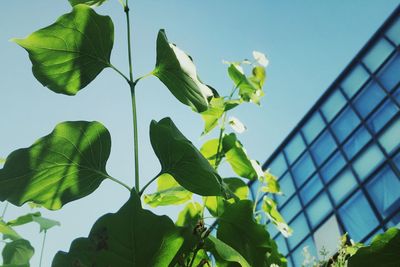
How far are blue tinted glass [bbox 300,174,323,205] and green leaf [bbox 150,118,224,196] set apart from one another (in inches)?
594

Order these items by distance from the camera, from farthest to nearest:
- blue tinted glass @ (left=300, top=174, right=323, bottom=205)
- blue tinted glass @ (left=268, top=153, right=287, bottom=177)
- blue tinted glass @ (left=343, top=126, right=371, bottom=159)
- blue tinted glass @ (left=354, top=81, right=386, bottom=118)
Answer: blue tinted glass @ (left=268, top=153, right=287, bottom=177), blue tinted glass @ (left=300, top=174, right=323, bottom=205), blue tinted glass @ (left=354, top=81, right=386, bottom=118), blue tinted glass @ (left=343, top=126, right=371, bottom=159)

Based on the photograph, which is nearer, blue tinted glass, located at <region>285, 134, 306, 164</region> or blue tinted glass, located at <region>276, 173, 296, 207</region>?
blue tinted glass, located at <region>276, 173, 296, 207</region>

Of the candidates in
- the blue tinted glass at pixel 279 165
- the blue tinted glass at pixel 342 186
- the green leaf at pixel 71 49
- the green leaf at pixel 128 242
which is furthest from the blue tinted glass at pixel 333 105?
the green leaf at pixel 128 242

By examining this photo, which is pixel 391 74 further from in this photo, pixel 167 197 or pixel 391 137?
pixel 167 197

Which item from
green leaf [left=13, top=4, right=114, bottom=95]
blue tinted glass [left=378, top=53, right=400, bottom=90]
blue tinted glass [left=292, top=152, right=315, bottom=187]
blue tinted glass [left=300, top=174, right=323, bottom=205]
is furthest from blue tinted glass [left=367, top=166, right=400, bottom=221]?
green leaf [left=13, top=4, right=114, bottom=95]

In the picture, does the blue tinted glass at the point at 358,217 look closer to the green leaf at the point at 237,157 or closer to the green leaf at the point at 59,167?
the green leaf at the point at 237,157

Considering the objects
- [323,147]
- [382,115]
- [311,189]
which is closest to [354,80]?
[382,115]

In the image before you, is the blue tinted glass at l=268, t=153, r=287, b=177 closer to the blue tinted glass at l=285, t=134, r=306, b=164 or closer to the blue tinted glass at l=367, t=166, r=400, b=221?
the blue tinted glass at l=285, t=134, r=306, b=164

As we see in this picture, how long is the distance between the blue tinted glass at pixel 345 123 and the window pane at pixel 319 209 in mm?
2466

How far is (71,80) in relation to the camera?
30.6 inches

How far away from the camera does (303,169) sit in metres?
16.3

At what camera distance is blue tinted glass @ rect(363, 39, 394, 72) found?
46.3 feet

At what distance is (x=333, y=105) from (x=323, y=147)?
1.86m

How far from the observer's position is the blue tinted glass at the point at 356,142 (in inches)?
542
